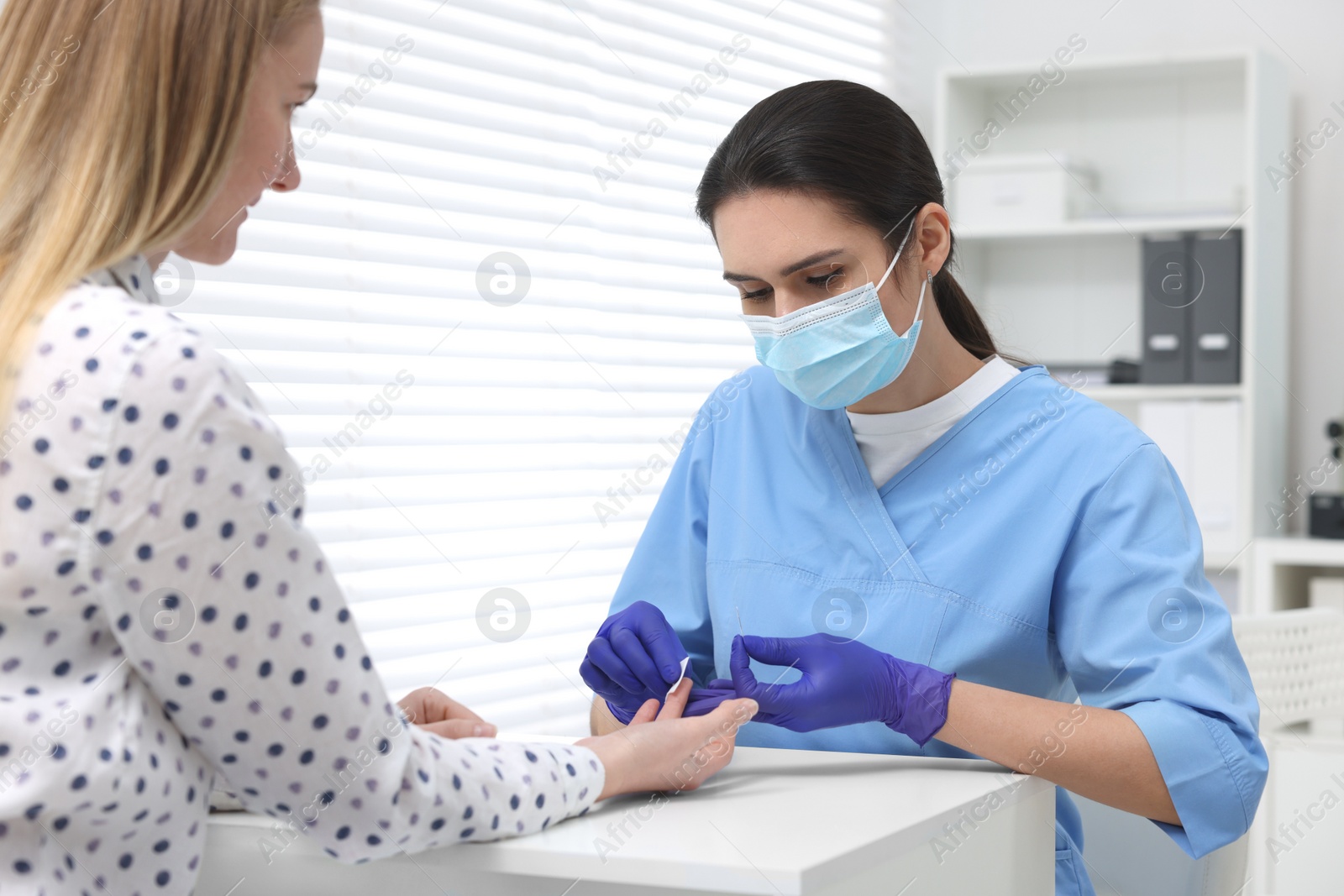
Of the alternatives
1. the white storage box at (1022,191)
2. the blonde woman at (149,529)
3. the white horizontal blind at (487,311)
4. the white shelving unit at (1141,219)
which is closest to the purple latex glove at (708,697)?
the blonde woman at (149,529)

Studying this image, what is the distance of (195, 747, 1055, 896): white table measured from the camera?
0.69 meters

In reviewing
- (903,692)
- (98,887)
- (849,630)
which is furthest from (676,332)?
(98,887)

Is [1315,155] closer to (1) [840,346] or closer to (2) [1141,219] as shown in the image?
(2) [1141,219]

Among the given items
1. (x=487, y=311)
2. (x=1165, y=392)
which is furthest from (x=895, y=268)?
A: (x=1165, y=392)

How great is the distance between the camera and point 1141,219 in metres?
2.74

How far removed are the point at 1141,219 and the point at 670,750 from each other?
2.29 metres

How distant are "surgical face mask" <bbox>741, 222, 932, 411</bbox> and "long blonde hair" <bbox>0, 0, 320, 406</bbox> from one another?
0.69 m

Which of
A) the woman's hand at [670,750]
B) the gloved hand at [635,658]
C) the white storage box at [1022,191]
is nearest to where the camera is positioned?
the woman's hand at [670,750]

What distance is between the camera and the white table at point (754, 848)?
690mm

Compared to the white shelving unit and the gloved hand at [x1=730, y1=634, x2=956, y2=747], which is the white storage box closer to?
the white shelving unit

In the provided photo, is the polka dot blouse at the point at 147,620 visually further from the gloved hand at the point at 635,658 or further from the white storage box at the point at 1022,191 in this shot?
the white storage box at the point at 1022,191

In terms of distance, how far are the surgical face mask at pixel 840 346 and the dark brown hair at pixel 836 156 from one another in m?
0.05

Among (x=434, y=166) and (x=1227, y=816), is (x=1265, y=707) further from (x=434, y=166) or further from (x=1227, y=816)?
(x=434, y=166)

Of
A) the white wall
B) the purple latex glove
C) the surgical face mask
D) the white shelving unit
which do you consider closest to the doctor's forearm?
the purple latex glove
